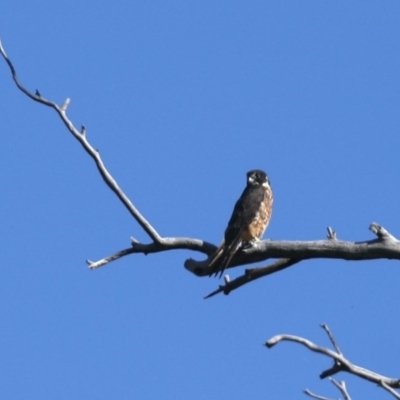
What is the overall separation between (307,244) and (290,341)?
1.90 m

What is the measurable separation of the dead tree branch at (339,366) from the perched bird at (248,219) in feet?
6.82

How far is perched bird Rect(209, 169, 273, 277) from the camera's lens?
7008 millimetres

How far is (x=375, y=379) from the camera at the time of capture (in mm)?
4648

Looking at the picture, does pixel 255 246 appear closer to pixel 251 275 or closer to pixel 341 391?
pixel 251 275

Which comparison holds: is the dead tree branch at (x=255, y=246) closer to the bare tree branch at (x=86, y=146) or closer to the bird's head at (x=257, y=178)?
the bare tree branch at (x=86, y=146)

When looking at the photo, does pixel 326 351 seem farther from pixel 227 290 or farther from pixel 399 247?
pixel 227 290

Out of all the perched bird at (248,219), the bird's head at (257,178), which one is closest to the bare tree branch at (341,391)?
the perched bird at (248,219)

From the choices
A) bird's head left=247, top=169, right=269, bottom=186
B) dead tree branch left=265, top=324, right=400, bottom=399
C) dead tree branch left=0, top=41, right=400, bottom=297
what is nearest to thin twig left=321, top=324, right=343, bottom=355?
dead tree branch left=265, top=324, right=400, bottom=399

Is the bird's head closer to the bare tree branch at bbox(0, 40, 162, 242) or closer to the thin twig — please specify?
the bare tree branch at bbox(0, 40, 162, 242)

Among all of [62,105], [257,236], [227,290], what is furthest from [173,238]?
[257,236]

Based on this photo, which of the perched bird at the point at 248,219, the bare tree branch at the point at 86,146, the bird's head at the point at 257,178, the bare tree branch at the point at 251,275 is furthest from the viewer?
the bird's head at the point at 257,178

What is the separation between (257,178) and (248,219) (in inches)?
40.2

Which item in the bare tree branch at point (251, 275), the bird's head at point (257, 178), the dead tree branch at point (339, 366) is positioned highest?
the bird's head at point (257, 178)

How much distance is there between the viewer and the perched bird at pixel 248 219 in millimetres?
7008
